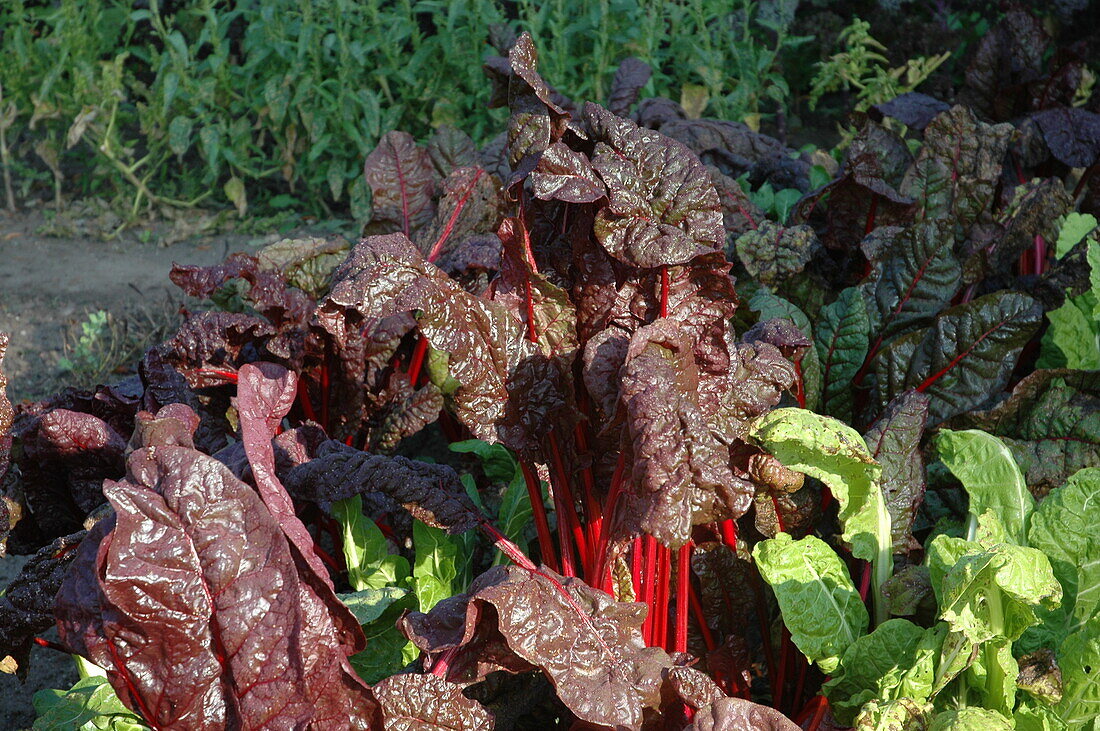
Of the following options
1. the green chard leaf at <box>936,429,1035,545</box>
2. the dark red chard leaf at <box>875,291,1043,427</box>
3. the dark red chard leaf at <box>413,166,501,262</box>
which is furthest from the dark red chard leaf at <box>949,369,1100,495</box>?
the dark red chard leaf at <box>413,166,501,262</box>

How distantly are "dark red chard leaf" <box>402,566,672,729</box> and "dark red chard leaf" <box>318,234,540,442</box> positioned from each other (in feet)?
0.98

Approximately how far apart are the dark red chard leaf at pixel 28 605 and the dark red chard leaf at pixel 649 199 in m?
1.18

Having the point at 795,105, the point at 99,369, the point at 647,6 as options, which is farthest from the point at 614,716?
the point at 795,105

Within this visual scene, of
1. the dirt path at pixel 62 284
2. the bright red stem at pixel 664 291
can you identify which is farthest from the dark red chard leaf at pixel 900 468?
the dirt path at pixel 62 284

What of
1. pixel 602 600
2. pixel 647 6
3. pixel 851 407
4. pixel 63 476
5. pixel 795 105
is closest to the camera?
pixel 602 600

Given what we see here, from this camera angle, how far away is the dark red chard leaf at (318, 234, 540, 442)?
5.20 feet

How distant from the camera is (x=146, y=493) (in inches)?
52.0

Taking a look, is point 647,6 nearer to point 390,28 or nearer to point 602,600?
point 390,28

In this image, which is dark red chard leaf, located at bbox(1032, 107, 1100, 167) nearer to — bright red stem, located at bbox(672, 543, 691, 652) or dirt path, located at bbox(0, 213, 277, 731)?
bright red stem, located at bbox(672, 543, 691, 652)

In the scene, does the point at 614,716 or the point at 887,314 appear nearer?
the point at 614,716

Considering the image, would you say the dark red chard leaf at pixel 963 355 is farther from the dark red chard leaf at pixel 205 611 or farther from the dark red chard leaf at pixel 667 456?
the dark red chard leaf at pixel 205 611

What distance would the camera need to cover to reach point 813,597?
5.72 feet

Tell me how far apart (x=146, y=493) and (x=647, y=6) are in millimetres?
4068

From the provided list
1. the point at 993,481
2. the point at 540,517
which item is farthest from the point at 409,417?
the point at 993,481
